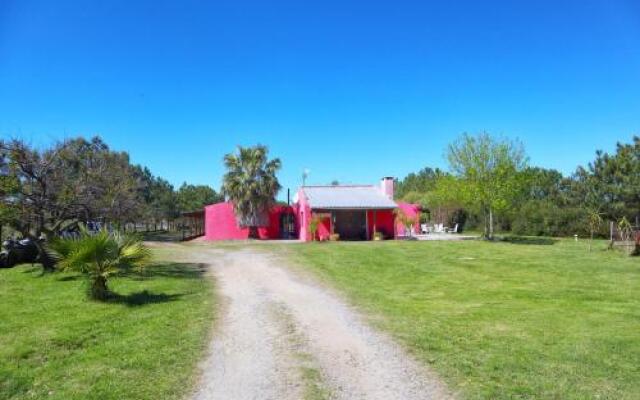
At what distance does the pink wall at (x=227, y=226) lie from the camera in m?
38.6

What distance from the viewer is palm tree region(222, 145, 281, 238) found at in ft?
120

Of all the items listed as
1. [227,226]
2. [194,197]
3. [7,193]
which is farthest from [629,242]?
[194,197]

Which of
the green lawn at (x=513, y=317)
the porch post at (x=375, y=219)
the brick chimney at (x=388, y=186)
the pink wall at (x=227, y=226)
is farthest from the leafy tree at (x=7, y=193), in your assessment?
the brick chimney at (x=388, y=186)

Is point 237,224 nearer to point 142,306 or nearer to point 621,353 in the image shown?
point 142,306

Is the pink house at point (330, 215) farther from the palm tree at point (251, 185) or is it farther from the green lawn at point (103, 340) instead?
the green lawn at point (103, 340)

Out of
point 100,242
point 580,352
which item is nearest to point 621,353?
point 580,352

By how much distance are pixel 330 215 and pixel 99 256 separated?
23.0m

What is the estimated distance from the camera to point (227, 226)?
38.8 m

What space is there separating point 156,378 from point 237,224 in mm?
32961

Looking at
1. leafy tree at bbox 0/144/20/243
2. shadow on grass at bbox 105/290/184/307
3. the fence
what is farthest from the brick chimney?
shadow on grass at bbox 105/290/184/307

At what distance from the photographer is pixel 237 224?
38.5m

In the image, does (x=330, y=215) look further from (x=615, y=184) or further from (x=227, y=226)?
(x=615, y=184)

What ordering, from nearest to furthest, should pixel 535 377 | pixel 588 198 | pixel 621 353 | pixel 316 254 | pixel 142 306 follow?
pixel 535 377
pixel 621 353
pixel 142 306
pixel 316 254
pixel 588 198

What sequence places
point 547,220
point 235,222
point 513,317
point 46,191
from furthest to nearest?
point 235,222 → point 547,220 → point 46,191 → point 513,317
